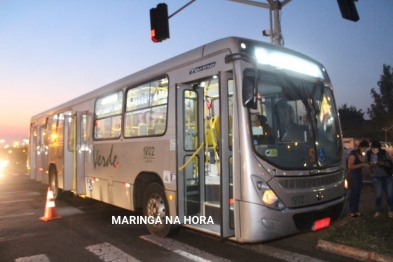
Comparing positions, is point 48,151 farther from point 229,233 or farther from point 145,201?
point 229,233

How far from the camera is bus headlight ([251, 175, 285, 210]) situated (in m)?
4.93

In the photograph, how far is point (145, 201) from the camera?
7074mm

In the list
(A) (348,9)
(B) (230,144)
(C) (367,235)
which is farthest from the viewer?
(A) (348,9)

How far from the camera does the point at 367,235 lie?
6316 mm

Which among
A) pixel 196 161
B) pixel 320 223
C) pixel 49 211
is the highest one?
pixel 196 161

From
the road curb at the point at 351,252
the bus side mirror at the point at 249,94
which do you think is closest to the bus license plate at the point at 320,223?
the road curb at the point at 351,252

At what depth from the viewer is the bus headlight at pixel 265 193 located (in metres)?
4.93

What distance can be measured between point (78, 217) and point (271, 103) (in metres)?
5.97

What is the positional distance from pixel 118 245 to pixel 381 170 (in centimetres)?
559

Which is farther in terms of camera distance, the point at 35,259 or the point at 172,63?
the point at 172,63

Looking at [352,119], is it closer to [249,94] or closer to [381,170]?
[381,170]

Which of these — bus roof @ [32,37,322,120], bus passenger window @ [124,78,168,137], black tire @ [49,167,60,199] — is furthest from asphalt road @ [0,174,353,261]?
bus roof @ [32,37,322,120]

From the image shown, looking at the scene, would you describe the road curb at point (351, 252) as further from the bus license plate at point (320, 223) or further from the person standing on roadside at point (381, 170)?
the person standing on roadside at point (381, 170)

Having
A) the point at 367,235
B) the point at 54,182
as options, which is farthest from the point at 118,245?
the point at 54,182
